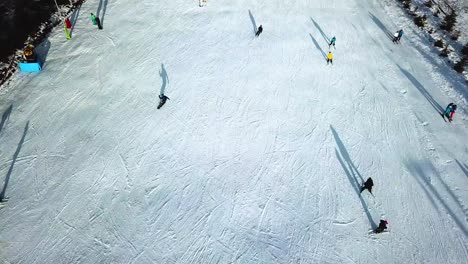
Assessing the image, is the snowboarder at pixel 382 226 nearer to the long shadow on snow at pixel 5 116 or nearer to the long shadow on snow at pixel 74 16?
the long shadow on snow at pixel 5 116

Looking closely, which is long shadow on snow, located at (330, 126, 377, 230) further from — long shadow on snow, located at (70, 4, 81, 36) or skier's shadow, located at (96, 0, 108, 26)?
long shadow on snow, located at (70, 4, 81, 36)

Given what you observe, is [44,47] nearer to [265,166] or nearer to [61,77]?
[61,77]

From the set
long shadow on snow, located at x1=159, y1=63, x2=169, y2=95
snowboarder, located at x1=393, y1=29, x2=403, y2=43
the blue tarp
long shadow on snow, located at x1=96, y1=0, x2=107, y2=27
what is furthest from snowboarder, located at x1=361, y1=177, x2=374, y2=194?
long shadow on snow, located at x1=96, y1=0, x2=107, y2=27

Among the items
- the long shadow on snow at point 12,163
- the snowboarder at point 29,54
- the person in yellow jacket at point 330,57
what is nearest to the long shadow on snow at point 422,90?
the person in yellow jacket at point 330,57

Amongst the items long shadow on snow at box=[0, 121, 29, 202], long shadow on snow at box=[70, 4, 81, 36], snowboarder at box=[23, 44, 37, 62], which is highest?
long shadow on snow at box=[70, 4, 81, 36]

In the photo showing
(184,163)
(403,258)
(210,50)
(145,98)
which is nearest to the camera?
(403,258)

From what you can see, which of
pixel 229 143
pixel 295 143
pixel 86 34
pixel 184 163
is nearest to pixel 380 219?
pixel 295 143
